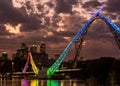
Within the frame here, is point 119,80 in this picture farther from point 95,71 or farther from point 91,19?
point 91,19

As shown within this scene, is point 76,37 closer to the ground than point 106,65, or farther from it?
farther from it

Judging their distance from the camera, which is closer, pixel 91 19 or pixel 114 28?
pixel 114 28

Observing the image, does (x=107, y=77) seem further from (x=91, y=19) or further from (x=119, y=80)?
(x=91, y=19)

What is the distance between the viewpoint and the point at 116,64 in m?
117

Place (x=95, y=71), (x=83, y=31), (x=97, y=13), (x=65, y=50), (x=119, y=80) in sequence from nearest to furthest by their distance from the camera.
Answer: (x=119, y=80) → (x=95, y=71) → (x=97, y=13) → (x=83, y=31) → (x=65, y=50)

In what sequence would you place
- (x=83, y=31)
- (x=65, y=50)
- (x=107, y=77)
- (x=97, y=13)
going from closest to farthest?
(x=107, y=77), (x=97, y=13), (x=83, y=31), (x=65, y=50)

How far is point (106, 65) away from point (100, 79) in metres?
4.87

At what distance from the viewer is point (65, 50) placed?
186 metres

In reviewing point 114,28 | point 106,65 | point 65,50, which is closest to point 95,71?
A: point 106,65

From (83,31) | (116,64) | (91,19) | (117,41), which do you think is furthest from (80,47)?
(116,64)

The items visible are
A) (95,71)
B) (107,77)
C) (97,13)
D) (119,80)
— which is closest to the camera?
(119,80)

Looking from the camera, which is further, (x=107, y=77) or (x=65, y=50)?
(x=65, y=50)

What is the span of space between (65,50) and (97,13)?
51646mm

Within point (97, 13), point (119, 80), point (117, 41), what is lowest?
point (119, 80)
